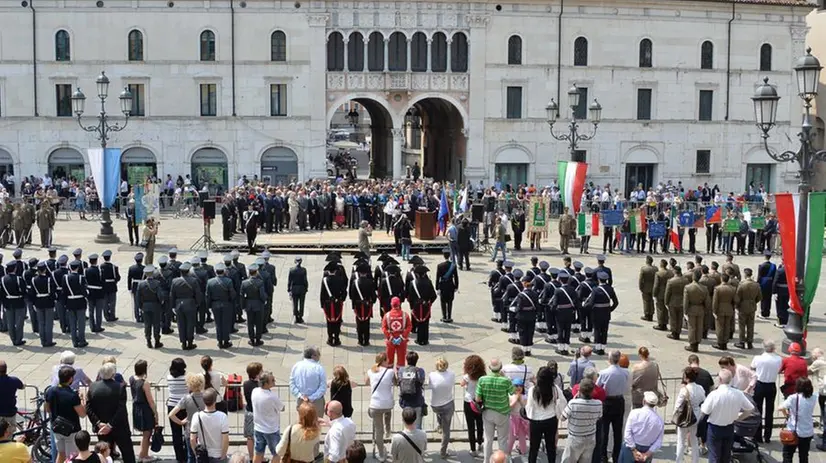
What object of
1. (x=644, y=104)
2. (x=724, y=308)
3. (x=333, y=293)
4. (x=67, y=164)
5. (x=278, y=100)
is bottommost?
(x=724, y=308)

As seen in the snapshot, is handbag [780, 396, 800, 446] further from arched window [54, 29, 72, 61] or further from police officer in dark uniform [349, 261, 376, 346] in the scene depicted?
arched window [54, 29, 72, 61]

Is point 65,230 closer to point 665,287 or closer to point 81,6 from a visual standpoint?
point 81,6

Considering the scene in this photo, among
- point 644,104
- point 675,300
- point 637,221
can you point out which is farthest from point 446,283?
Answer: point 644,104

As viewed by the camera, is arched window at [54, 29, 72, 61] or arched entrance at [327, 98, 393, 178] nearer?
arched window at [54, 29, 72, 61]

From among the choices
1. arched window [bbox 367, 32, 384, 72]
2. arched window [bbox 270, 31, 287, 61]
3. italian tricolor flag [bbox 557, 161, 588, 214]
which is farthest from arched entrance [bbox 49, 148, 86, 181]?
italian tricolor flag [bbox 557, 161, 588, 214]

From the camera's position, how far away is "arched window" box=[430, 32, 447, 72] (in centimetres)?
4744

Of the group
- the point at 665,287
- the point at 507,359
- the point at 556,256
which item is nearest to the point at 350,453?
the point at 507,359

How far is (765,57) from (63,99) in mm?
35031

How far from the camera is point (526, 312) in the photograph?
18.2 metres

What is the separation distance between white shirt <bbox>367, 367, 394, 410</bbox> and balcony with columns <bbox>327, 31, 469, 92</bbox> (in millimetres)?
35506

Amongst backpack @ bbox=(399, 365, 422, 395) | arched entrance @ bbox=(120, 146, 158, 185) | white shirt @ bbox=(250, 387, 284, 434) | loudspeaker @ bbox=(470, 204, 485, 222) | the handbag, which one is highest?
arched entrance @ bbox=(120, 146, 158, 185)

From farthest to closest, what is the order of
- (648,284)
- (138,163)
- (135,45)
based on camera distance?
(138,163), (135,45), (648,284)

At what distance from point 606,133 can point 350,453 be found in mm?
41968

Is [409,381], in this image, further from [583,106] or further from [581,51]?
[581,51]
